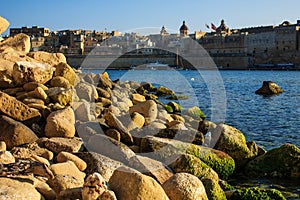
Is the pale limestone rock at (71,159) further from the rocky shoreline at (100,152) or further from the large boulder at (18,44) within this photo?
the large boulder at (18,44)

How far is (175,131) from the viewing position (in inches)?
350

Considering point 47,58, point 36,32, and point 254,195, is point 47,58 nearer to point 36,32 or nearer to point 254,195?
point 254,195

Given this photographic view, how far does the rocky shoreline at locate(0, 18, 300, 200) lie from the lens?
4.71 m

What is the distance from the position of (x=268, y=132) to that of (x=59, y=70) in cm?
678

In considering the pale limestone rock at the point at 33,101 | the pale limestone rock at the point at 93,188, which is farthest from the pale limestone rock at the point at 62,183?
the pale limestone rock at the point at 33,101

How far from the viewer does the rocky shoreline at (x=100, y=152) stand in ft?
15.4

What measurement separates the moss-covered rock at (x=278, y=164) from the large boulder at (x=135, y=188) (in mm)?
4206

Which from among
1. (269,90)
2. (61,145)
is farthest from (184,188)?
(269,90)

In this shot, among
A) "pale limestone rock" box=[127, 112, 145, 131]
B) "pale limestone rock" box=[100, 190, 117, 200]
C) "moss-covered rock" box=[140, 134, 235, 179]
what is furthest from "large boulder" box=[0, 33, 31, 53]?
"pale limestone rock" box=[100, 190, 117, 200]

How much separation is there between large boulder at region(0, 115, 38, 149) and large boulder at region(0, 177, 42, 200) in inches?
94.4

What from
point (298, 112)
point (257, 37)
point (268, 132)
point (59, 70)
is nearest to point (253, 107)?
point (298, 112)

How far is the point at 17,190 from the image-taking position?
4219mm

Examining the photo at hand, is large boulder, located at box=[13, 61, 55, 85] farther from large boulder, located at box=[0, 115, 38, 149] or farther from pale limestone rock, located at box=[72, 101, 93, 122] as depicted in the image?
large boulder, located at box=[0, 115, 38, 149]

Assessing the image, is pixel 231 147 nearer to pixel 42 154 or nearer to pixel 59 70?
pixel 42 154
